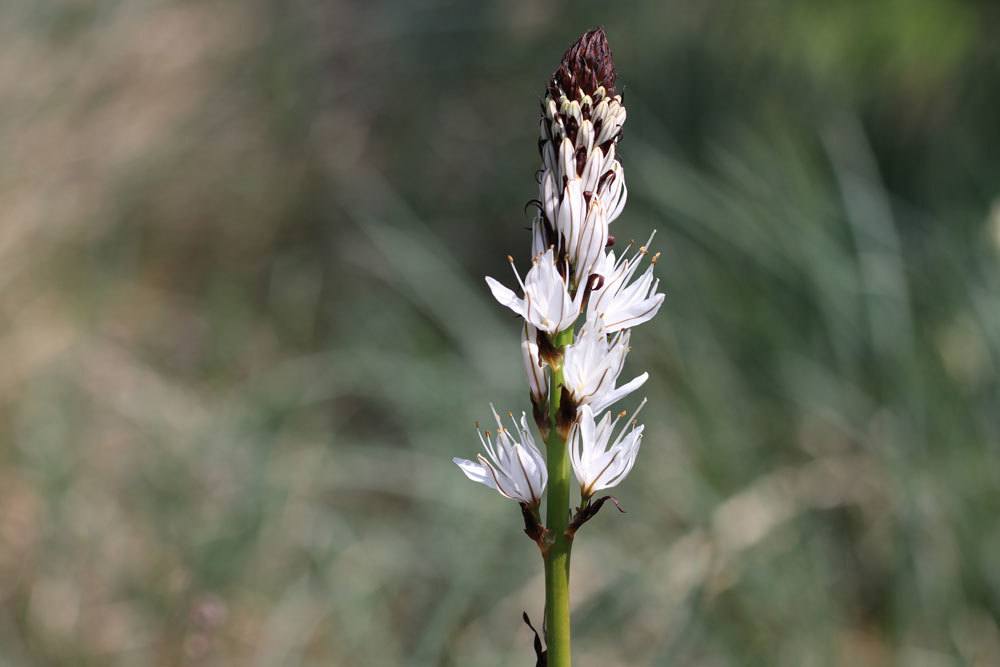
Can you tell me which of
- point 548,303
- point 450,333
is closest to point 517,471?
point 548,303

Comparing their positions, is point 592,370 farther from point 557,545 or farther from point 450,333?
point 450,333

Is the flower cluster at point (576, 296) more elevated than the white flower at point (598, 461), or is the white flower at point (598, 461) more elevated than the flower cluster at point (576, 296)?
the flower cluster at point (576, 296)

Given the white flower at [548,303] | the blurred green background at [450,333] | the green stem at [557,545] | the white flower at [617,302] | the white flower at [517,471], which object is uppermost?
the blurred green background at [450,333]

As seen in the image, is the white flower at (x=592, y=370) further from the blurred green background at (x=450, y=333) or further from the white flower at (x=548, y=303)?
the blurred green background at (x=450, y=333)

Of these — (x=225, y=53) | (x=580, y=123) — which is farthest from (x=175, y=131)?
(x=580, y=123)

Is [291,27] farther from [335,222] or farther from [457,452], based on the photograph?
[457,452]

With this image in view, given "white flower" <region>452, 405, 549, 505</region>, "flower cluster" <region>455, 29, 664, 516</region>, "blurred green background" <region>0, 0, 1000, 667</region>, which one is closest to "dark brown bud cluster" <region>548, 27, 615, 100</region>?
"flower cluster" <region>455, 29, 664, 516</region>

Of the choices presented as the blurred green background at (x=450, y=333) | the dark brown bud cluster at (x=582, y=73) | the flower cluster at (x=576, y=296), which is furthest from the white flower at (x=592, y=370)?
the blurred green background at (x=450, y=333)

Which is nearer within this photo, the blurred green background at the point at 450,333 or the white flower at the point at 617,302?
the white flower at the point at 617,302
